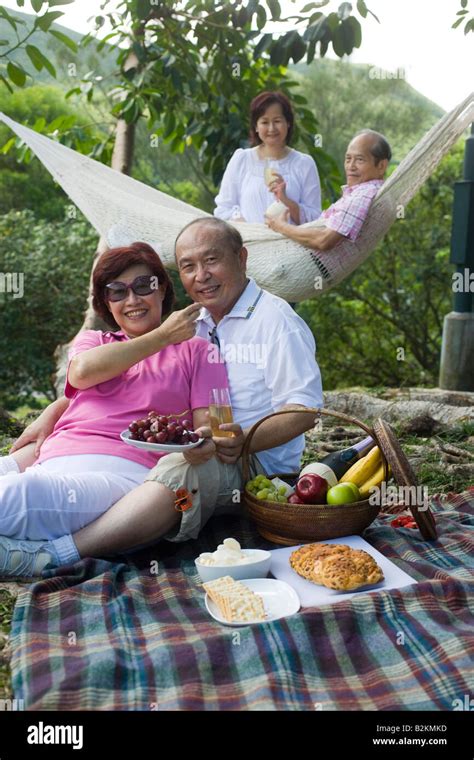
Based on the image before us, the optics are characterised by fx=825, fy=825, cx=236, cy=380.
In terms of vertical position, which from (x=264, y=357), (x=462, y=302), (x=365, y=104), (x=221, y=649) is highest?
(x=365, y=104)

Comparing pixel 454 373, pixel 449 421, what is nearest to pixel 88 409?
pixel 449 421

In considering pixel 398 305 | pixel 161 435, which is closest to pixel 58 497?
pixel 161 435

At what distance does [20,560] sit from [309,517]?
73cm

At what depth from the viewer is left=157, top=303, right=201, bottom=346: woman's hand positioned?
2096 mm

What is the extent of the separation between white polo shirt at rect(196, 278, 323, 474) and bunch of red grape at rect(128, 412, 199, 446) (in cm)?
31

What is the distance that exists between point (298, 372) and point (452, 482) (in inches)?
44.7

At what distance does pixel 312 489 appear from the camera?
7.25 feet

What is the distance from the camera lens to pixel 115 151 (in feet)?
14.7

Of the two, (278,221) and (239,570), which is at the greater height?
(278,221)

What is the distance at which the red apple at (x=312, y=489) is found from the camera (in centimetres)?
221

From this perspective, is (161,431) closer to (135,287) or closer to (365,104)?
(135,287)

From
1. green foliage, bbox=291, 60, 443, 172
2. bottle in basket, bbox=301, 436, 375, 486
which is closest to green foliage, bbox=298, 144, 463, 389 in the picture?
green foliage, bbox=291, 60, 443, 172

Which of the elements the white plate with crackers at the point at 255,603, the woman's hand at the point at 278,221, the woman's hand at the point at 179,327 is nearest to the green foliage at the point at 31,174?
the woman's hand at the point at 278,221

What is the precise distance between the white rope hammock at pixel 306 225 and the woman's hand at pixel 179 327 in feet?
4.22
